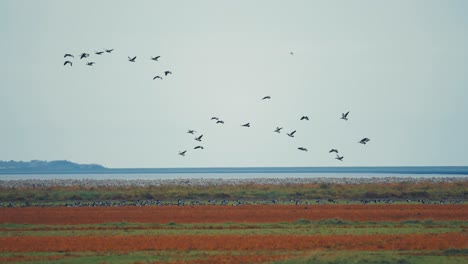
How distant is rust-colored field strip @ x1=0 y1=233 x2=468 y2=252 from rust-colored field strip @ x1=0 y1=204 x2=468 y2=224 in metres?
11.6

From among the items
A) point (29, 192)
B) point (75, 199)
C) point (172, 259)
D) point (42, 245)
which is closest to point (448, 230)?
point (172, 259)

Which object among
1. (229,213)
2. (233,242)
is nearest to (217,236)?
(233,242)

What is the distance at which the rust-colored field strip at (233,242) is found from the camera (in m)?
39.2

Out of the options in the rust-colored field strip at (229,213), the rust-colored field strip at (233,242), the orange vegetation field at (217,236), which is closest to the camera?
the orange vegetation field at (217,236)

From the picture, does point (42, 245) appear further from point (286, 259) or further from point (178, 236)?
point (286, 259)

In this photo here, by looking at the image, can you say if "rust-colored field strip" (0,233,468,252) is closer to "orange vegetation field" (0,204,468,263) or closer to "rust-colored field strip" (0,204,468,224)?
"orange vegetation field" (0,204,468,263)

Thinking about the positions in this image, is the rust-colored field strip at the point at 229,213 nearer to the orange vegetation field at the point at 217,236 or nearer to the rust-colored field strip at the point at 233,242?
the orange vegetation field at the point at 217,236

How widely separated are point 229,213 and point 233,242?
20669 millimetres

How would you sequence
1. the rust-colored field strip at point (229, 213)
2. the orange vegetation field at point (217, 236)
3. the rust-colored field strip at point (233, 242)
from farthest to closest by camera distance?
the rust-colored field strip at point (229, 213) < the rust-colored field strip at point (233, 242) < the orange vegetation field at point (217, 236)

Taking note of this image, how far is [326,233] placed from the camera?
151ft

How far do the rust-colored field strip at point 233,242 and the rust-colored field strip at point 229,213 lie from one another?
11572mm

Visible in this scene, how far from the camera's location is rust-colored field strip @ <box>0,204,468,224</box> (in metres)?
56.6

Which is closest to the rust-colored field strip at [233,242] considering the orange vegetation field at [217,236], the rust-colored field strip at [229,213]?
the orange vegetation field at [217,236]

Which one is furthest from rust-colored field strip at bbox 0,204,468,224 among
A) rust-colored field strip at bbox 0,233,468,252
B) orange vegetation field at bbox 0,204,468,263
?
rust-colored field strip at bbox 0,233,468,252
